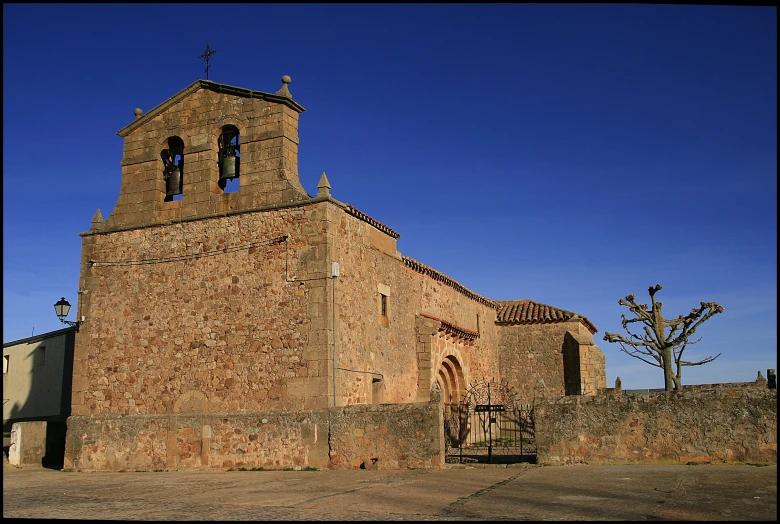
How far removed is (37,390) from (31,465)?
21.2 feet

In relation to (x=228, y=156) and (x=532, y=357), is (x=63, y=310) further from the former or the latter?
(x=532, y=357)

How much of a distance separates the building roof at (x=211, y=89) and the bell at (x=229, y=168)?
5.05ft

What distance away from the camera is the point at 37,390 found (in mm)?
23438

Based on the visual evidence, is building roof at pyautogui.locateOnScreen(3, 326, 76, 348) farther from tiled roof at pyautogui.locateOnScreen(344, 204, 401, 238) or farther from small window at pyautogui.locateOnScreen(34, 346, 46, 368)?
tiled roof at pyautogui.locateOnScreen(344, 204, 401, 238)

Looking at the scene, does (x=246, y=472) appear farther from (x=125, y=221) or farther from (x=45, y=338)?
(x=45, y=338)

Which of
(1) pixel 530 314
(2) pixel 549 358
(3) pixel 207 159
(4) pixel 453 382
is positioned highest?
(3) pixel 207 159

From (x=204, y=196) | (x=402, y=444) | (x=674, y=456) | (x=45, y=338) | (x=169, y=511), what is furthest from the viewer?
(x=45, y=338)

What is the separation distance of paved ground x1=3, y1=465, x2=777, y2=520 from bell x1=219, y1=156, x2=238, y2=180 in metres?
6.91

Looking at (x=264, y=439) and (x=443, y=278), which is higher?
(x=443, y=278)

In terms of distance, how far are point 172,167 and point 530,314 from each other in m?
15.3

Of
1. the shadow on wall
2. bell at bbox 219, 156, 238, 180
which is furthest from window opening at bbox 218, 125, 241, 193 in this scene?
the shadow on wall

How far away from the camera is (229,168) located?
54.4ft

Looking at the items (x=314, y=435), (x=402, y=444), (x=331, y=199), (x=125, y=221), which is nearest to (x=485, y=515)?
(x=402, y=444)

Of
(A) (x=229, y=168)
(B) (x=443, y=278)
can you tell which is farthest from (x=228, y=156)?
(B) (x=443, y=278)
